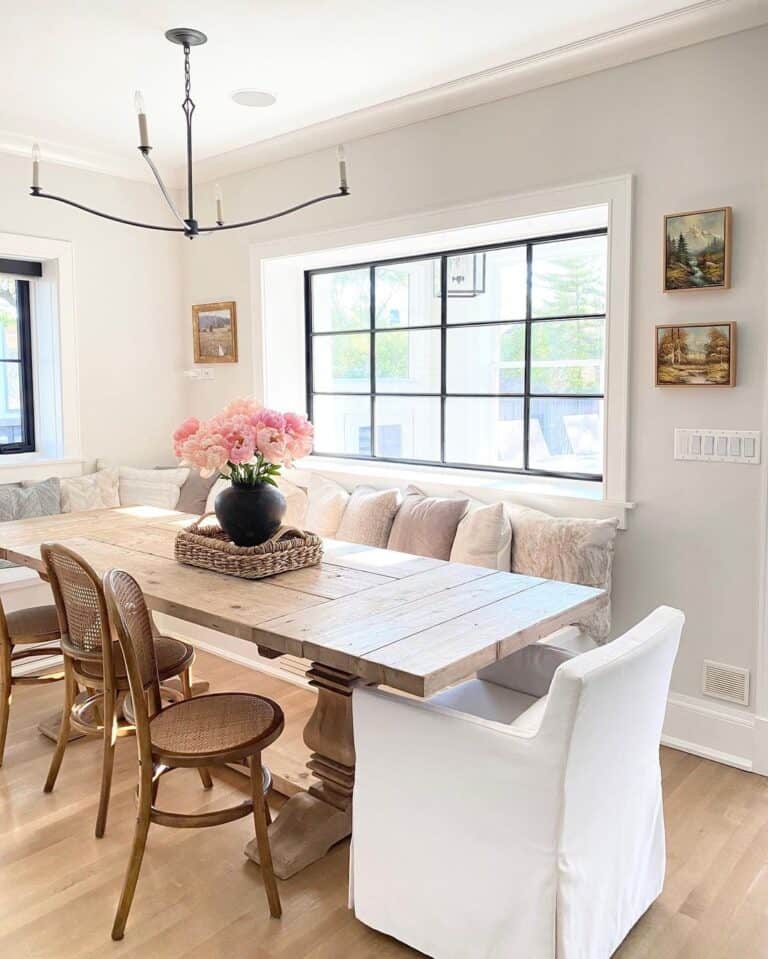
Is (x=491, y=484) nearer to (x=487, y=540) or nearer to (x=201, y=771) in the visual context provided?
(x=487, y=540)

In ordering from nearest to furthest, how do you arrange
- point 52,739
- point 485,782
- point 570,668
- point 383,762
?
point 570,668 < point 485,782 < point 383,762 < point 52,739

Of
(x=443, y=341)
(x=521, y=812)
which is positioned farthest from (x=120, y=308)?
(x=521, y=812)

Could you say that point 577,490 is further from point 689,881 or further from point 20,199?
point 20,199

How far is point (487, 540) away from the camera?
322 centimetres

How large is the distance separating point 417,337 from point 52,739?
2.54m

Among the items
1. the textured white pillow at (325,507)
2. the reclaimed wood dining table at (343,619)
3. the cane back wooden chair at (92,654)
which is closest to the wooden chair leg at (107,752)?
the cane back wooden chair at (92,654)

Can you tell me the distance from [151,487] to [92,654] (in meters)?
2.17

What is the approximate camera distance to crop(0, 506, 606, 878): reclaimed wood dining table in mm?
1835

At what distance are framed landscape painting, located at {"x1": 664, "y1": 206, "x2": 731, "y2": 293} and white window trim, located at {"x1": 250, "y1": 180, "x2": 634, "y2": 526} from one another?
0.17 metres

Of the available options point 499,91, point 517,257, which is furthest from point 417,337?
point 499,91

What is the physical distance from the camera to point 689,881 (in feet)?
7.39

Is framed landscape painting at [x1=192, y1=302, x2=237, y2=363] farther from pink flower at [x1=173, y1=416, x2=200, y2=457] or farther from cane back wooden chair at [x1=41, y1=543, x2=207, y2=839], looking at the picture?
cane back wooden chair at [x1=41, y1=543, x2=207, y2=839]

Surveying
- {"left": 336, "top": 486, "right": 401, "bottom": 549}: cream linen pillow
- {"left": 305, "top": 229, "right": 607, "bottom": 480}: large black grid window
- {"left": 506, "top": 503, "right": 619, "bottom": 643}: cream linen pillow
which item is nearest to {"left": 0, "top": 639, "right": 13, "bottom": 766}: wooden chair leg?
{"left": 336, "top": 486, "right": 401, "bottom": 549}: cream linen pillow

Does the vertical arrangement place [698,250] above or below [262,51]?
below
